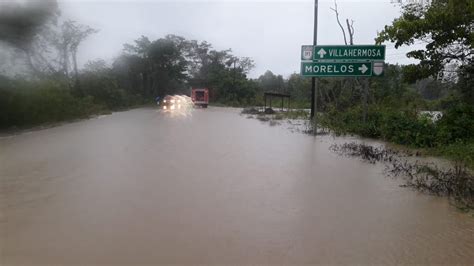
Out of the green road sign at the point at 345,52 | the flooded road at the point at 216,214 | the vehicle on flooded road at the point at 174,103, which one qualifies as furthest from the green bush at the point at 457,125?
the vehicle on flooded road at the point at 174,103

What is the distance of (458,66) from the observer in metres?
11.5

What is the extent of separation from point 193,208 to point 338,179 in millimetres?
3086

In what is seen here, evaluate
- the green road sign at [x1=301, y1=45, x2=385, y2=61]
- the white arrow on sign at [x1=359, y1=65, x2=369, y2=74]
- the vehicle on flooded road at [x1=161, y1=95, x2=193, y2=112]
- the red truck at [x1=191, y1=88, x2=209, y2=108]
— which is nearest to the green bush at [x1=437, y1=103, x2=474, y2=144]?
the white arrow on sign at [x1=359, y1=65, x2=369, y2=74]

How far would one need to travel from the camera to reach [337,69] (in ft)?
44.0

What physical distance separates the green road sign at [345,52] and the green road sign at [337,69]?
0.68ft

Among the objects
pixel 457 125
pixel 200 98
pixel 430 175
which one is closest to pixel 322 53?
pixel 457 125

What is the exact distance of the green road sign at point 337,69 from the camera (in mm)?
13297

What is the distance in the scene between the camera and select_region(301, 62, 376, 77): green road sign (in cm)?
1330

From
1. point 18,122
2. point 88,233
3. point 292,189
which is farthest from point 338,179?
point 18,122

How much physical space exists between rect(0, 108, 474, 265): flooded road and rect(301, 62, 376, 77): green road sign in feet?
17.4

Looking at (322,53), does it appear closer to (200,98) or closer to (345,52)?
(345,52)

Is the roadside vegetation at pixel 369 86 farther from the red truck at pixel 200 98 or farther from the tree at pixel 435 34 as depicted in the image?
the red truck at pixel 200 98

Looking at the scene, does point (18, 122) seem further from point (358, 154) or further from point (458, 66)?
point (458, 66)

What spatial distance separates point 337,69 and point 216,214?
9.82 m
